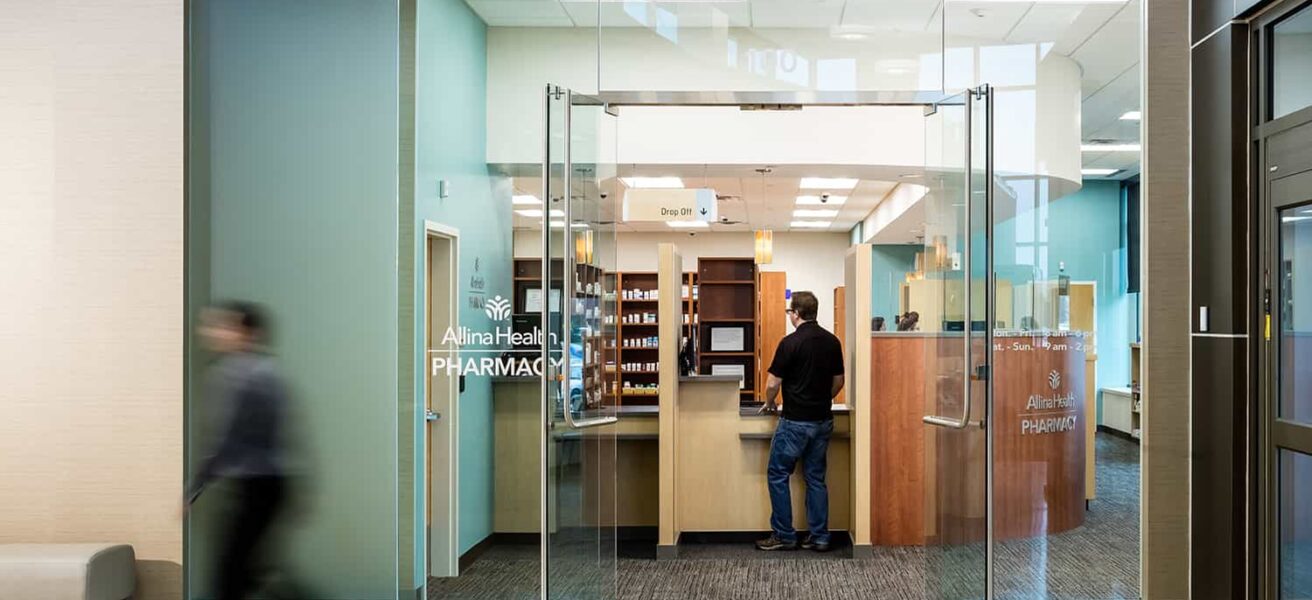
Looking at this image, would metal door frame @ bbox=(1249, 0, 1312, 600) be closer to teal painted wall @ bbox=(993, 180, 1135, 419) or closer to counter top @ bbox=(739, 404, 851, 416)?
teal painted wall @ bbox=(993, 180, 1135, 419)

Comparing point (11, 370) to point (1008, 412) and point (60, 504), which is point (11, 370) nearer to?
point (60, 504)

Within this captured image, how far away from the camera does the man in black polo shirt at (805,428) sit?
18.8 ft

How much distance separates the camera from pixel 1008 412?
3.96m

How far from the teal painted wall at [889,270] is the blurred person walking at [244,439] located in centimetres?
1340

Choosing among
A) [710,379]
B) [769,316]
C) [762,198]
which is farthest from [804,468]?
[769,316]

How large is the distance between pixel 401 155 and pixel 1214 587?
12.4 ft

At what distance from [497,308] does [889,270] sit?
14.1 m

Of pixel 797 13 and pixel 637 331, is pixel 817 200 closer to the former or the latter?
pixel 637 331

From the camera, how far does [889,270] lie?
1727 cm

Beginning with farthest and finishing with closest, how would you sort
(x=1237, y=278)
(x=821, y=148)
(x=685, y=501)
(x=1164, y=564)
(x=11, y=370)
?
(x=821, y=148)
(x=685, y=501)
(x=11, y=370)
(x=1164, y=564)
(x=1237, y=278)

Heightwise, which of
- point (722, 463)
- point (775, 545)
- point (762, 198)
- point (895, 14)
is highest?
point (762, 198)

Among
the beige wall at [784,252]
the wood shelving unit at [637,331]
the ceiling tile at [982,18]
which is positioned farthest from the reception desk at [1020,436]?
the beige wall at [784,252]

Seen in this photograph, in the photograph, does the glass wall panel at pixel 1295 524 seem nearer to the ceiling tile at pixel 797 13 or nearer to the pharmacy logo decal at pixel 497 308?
the ceiling tile at pixel 797 13

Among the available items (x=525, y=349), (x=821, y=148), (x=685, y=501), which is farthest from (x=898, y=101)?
(x=685, y=501)
